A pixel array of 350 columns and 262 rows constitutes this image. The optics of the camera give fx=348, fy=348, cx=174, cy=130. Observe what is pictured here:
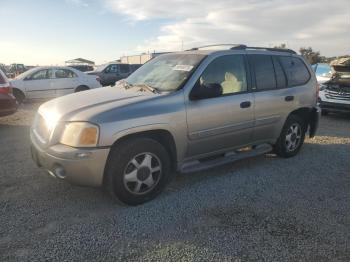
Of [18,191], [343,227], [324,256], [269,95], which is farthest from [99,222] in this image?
[269,95]

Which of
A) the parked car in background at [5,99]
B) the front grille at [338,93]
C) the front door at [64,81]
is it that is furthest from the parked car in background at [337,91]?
the front door at [64,81]

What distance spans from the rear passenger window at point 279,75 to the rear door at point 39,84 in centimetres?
955

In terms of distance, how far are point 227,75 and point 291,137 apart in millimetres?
1907

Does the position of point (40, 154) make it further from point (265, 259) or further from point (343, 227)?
point (343, 227)

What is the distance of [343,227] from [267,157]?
2.44 meters

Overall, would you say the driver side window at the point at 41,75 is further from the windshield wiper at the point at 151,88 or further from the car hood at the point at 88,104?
the windshield wiper at the point at 151,88

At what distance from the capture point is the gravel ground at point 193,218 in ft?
10.1

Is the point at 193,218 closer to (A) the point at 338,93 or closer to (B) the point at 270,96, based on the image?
(B) the point at 270,96

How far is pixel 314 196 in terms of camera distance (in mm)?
4352

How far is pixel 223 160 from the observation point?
4.75m

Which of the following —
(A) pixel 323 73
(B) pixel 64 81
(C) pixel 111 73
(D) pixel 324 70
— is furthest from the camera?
(C) pixel 111 73

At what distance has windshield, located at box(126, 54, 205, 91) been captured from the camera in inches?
172

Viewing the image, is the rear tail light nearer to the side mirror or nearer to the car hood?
the car hood

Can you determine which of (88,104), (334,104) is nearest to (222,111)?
(88,104)
